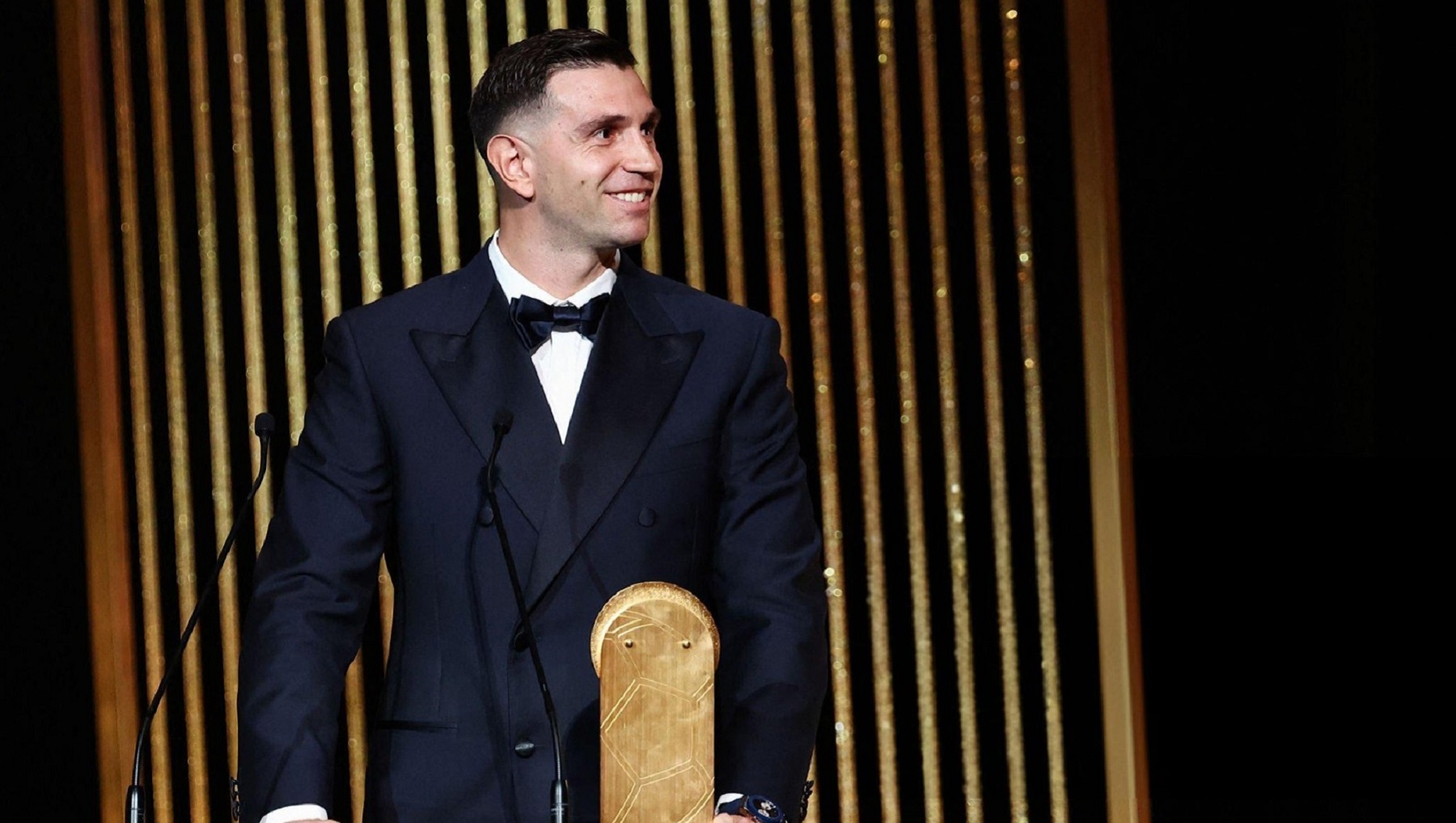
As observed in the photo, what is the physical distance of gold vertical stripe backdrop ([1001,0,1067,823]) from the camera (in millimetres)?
2807

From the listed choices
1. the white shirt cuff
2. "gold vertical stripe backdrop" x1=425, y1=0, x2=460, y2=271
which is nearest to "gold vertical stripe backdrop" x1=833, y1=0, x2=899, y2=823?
"gold vertical stripe backdrop" x1=425, y1=0, x2=460, y2=271

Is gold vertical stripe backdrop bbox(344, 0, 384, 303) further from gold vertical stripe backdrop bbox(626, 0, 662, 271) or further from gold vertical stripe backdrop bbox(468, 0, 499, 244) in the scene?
gold vertical stripe backdrop bbox(626, 0, 662, 271)

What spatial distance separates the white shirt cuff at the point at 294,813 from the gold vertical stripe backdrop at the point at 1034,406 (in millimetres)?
1377

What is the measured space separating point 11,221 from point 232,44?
1.46 feet

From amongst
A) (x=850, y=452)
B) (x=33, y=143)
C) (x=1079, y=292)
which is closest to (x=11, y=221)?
(x=33, y=143)

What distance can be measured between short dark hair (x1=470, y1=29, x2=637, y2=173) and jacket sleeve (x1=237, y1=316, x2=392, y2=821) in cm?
33

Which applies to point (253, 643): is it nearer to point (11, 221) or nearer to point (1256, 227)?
point (11, 221)

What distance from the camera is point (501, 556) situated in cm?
193

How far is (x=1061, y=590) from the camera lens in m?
2.82

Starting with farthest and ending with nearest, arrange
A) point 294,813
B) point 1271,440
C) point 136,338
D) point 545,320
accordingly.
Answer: point 136,338 → point 1271,440 → point 545,320 → point 294,813

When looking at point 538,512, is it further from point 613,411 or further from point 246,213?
point 246,213

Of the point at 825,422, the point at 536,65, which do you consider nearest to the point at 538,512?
the point at 536,65

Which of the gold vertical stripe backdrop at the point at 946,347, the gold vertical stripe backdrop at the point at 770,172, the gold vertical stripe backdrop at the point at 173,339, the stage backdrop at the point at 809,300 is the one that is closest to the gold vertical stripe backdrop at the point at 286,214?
the stage backdrop at the point at 809,300

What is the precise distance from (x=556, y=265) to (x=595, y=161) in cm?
13
